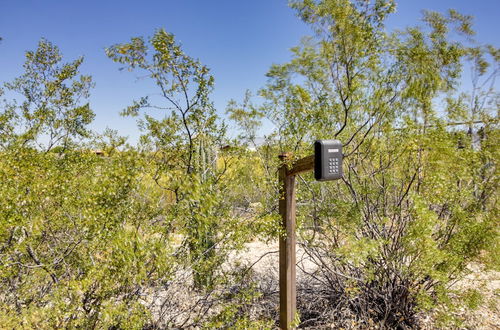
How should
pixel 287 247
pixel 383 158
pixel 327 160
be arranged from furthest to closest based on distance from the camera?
pixel 383 158, pixel 287 247, pixel 327 160

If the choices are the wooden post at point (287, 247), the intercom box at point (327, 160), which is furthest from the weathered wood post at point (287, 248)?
the intercom box at point (327, 160)

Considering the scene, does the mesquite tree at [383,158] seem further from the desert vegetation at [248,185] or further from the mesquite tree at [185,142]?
the mesquite tree at [185,142]

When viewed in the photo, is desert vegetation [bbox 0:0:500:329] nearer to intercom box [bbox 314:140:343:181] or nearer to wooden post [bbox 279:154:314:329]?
wooden post [bbox 279:154:314:329]

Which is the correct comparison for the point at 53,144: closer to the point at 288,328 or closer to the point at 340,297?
the point at 288,328

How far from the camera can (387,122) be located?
2.96 m

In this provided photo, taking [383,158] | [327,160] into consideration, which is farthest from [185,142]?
[383,158]

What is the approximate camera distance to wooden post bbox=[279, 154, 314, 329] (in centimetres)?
254

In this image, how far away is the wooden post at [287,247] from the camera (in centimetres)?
254

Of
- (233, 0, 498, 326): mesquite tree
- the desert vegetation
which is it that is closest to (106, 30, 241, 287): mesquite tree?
the desert vegetation

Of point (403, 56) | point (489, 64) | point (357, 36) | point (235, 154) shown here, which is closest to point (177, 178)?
point (235, 154)

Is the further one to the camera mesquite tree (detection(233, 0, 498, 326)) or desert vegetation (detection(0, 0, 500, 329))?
mesquite tree (detection(233, 0, 498, 326))

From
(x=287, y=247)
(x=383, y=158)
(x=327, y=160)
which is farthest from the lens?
(x=383, y=158)

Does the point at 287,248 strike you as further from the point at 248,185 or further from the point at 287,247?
the point at 248,185

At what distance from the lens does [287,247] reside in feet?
8.43
